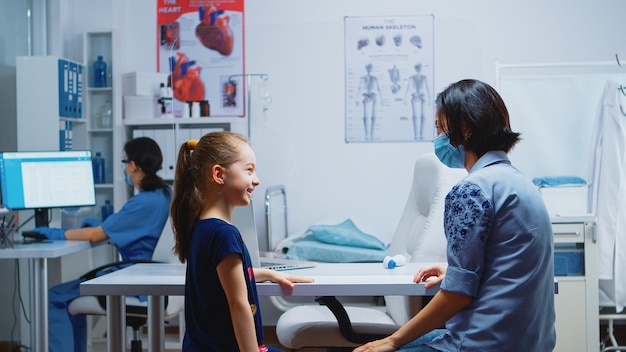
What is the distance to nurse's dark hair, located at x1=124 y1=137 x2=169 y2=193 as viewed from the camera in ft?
11.9

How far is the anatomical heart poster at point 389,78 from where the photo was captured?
4590mm

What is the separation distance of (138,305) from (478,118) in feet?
6.72

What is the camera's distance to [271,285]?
208 cm

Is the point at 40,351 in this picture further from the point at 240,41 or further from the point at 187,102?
the point at 240,41

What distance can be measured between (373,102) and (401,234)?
184 centimetres

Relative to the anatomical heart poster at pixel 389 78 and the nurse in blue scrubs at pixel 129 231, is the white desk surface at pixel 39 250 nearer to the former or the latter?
the nurse in blue scrubs at pixel 129 231

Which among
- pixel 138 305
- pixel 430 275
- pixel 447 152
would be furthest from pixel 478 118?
pixel 138 305

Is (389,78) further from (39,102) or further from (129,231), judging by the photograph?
(39,102)

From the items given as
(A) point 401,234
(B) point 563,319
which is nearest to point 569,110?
(B) point 563,319

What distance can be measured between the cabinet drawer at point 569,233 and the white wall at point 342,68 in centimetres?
106

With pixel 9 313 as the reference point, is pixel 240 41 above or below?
above

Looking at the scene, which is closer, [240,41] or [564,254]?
[564,254]

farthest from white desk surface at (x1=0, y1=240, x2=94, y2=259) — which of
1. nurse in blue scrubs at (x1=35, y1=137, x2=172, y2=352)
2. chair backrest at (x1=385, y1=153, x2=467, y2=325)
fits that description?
chair backrest at (x1=385, y1=153, x2=467, y2=325)

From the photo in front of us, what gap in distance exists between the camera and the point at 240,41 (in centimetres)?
475
